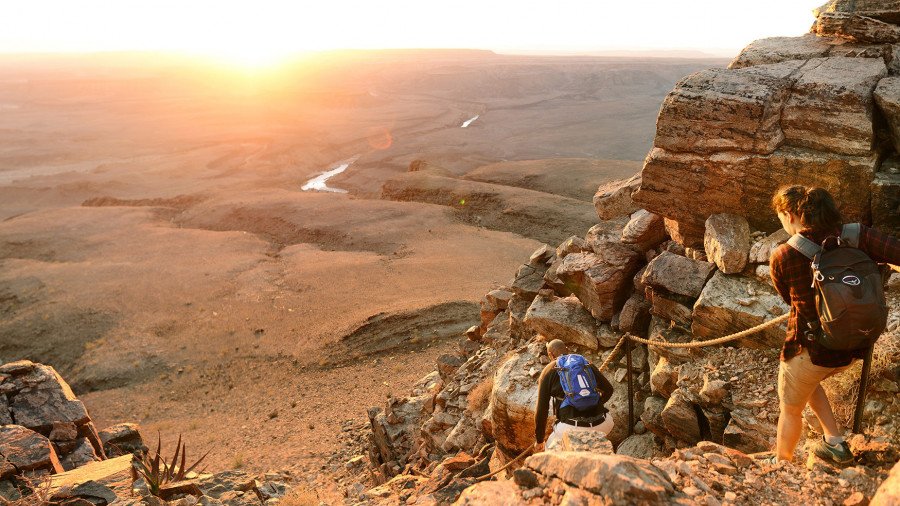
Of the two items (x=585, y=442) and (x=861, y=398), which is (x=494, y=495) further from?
(x=861, y=398)

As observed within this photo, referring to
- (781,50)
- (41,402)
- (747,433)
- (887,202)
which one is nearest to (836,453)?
(747,433)

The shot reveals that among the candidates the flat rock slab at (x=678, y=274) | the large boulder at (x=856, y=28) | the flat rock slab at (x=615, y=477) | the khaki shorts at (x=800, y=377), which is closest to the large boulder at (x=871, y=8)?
the large boulder at (x=856, y=28)

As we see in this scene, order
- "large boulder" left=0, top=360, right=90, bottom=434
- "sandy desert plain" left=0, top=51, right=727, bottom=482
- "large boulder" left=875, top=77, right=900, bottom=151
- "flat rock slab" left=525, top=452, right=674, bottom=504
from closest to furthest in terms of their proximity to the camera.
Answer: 1. "flat rock slab" left=525, top=452, right=674, bottom=504
2. "large boulder" left=875, top=77, right=900, bottom=151
3. "large boulder" left=0, top=360, right=90, bottom=434
4. "sandy desert plain" left=0, top=51, right=727, bottom=482

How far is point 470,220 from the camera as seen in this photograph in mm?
36281

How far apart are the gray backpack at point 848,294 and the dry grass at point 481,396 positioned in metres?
6.15

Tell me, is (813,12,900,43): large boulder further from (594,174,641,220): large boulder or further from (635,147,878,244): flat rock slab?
(594,174,641,220): large boulder

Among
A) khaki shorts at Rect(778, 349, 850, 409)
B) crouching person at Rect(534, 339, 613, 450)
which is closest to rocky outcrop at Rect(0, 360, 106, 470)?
crouching person at Rect(534, 339, 613, 450)

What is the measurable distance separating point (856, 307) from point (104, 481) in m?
9.44

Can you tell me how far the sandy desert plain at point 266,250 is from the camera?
17.1 metres

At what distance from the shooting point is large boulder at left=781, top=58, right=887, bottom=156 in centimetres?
708

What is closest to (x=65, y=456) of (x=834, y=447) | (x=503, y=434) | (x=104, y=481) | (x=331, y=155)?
(x=104, y=481)

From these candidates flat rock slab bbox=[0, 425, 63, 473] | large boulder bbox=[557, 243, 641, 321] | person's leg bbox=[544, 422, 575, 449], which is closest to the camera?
person's leg bbox=[544, 422, 575, 449]

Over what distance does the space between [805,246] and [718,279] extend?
126 inches

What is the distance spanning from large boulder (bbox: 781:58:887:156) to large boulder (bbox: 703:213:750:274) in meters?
1.19
